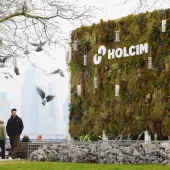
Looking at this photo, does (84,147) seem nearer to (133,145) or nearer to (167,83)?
(133,145)

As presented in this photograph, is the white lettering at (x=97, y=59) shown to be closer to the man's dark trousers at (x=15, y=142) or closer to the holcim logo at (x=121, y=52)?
the holcim logo at (x=121, y=52)

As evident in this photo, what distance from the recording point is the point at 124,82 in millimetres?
24656

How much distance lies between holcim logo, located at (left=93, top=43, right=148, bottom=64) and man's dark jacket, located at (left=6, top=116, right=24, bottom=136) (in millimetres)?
4124

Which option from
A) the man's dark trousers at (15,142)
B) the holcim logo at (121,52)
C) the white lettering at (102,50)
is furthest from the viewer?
the white lettering at (102,50)

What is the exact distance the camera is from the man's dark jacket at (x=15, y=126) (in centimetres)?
2419

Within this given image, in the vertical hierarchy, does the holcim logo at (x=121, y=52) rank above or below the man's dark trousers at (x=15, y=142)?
above

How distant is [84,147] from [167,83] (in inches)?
152

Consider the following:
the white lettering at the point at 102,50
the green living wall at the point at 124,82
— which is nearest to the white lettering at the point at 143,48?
the green living wall at the point at 124,82

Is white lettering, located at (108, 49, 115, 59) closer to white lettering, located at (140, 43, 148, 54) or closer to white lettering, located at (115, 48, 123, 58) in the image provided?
white lettering, located at (115, 48, 123, 58)

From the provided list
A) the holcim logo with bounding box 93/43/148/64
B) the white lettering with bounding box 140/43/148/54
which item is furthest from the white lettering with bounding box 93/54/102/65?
the white lettering with bounding box 140/43/148/54

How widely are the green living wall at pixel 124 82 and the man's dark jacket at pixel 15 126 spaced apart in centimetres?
330

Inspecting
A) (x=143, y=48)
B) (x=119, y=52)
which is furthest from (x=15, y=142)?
(x=143, y=48)

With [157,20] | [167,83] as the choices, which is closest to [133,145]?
[167,83]

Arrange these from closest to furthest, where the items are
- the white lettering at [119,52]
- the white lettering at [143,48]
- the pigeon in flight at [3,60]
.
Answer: the pigeon in flight at [3,60] → the white lettering at [143,48] → the white lettering at [119,52]
